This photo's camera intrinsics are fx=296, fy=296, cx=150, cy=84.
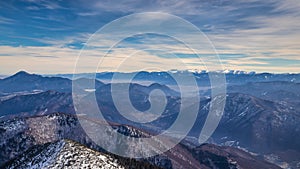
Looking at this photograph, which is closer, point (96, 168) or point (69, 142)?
point (96, 168)

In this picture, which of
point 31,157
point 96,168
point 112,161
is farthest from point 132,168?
point 31,157

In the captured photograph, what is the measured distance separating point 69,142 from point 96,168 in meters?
20.4

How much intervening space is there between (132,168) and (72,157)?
3161cm

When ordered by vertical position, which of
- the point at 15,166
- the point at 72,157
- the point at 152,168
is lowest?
the point at 152,168

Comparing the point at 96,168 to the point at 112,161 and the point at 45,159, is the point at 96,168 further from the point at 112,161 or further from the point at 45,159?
the point at 45,159

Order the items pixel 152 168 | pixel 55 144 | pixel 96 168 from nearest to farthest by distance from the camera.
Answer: pixel 96 168 → pixel 55 144 → pixel 152 168

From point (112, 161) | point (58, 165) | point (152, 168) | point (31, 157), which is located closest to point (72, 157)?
point (58, 165)

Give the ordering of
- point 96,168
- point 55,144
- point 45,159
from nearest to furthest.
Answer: point 96,168 → point 45,159 → point 55,144

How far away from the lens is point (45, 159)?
112 m

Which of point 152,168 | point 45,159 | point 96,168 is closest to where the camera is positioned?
point 96,168

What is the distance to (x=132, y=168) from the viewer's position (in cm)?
12938

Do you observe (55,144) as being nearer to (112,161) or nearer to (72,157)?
(72,157)

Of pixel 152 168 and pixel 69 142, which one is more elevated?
pixel 69 142

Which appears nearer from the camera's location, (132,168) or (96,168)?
(96,168)
